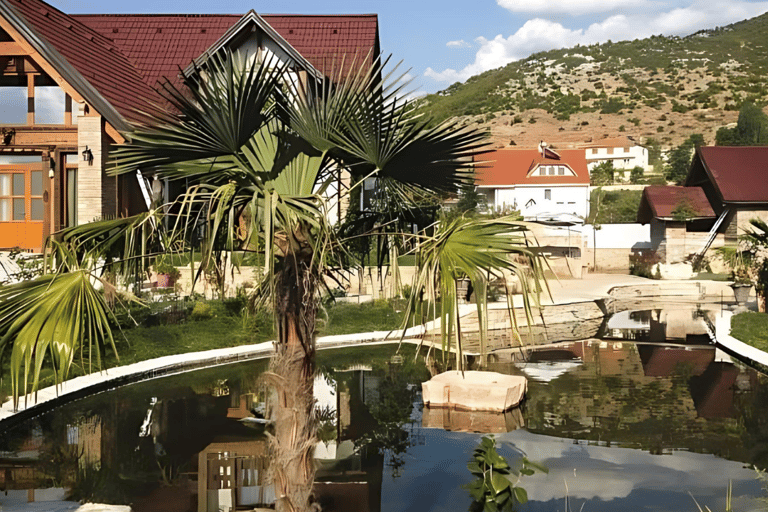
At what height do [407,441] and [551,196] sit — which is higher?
[551,196]

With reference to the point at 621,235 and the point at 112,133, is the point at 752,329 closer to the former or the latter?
the point at 112,133

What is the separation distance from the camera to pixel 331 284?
21.8m

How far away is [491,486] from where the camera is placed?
7.36m

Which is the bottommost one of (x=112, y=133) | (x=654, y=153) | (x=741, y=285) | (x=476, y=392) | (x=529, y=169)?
(x=476, y=392)

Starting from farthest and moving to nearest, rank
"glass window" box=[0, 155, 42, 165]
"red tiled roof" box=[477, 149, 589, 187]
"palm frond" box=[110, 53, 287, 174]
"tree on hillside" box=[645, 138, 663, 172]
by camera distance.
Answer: "tree on hillside" box=[645, 138, 663, 172]
"red tiled roof" box=[477, 149, 589, 187]
"glass window" box=[0, 155, 42, 165]
"palm frond" box=[110, 53, 287, 174]

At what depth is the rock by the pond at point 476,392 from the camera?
37.8 feet

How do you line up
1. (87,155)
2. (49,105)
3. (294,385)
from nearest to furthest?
(294,385), (87,155), (49,105)

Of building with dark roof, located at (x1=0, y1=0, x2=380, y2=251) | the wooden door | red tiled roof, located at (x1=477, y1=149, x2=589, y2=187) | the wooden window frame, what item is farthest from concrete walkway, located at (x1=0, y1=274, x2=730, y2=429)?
red tiled roof, located at (x1=477, y1=149, x2=589, y2=187)

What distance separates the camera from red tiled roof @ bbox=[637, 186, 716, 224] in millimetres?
34812

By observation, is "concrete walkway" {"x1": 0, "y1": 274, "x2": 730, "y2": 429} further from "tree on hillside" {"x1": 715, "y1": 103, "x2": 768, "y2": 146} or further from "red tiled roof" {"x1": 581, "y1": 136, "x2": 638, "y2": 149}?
"red tiled roof" {"x1": 581, "y1": 136, "x2": 638, "y2": 149}

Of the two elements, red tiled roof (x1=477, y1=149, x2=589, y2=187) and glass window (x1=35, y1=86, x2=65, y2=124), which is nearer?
glass window (x1=35, y1=86, x2=65, y2=124)

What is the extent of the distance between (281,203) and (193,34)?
2372cm

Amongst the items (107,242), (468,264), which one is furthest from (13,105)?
(468,264)

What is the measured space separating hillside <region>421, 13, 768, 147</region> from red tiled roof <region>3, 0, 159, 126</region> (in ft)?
195
